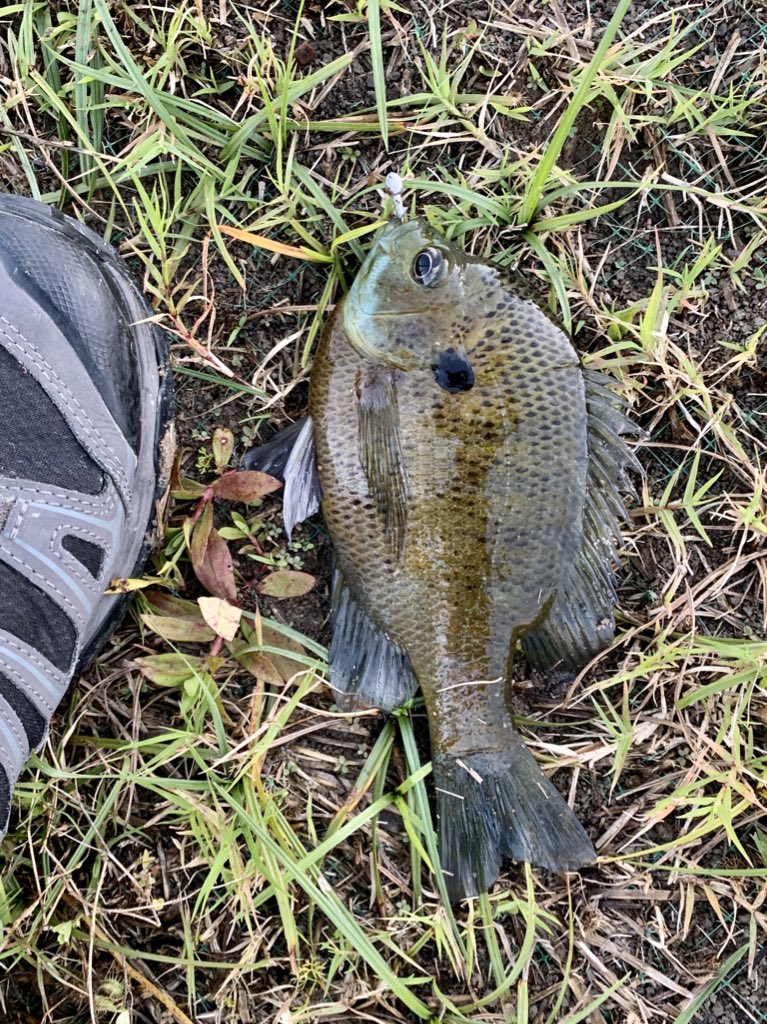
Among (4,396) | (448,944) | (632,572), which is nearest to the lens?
(4,396)

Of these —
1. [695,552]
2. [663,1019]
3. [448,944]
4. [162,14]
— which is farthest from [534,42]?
[663,1019]

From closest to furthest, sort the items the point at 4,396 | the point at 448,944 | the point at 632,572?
the point at 4,396, the point at 448,944, the point at 632,572

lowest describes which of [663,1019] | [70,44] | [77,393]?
[663,1019]

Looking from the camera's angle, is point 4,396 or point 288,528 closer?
point 4,396

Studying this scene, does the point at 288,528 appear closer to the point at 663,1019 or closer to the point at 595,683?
the point at 595,683

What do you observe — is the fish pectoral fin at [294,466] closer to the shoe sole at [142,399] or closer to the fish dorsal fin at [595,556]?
the shoe sole at [142,399]

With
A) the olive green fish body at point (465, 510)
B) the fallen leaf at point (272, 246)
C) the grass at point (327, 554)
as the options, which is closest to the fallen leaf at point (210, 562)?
the grass at point (327, 554)

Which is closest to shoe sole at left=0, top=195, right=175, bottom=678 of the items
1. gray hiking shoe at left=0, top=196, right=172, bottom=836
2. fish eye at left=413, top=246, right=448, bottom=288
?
gray hiking shoe at left=0, top=196, right=172, bottom=836

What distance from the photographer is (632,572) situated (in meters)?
2.76

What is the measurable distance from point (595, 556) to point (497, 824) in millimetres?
833

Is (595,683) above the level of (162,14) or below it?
below

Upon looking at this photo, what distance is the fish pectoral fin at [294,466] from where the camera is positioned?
255 cm

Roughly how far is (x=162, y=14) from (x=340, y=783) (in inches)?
94.2

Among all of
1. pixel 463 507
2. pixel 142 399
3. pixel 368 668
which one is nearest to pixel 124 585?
pixel 142 399
